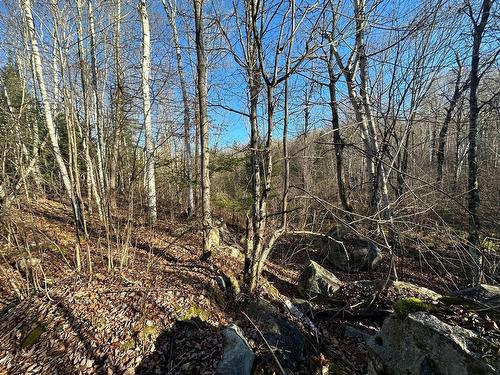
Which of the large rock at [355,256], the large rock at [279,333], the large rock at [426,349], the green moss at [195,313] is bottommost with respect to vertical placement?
the large rock at [355,256]

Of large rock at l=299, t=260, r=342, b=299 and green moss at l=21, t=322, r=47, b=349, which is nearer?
green moss at l=21, t=322, r=47, b=349

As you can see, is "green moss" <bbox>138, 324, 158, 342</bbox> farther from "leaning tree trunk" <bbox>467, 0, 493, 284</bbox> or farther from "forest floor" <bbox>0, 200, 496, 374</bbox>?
"leaning tree trunk" <bbox>467, 0, 493, 284</bbox>

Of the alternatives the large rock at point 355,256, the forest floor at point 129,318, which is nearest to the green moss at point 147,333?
the forest floor at point 129,318

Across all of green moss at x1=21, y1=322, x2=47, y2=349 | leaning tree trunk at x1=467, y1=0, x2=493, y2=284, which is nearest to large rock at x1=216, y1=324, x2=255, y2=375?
green moss at x1=21, y1=322, x2=47, y2=349

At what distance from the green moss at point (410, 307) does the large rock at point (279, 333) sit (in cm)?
134

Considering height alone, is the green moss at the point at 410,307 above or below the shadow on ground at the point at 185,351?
above

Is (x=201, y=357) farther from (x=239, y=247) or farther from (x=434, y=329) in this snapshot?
(x=239, y=247)

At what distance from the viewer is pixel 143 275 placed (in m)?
3.93

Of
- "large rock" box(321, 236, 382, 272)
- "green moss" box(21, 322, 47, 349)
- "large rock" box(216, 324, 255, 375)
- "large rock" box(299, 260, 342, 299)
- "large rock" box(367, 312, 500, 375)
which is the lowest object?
"large rock" box(321, 236, 382, 272)

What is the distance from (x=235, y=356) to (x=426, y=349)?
1773mm

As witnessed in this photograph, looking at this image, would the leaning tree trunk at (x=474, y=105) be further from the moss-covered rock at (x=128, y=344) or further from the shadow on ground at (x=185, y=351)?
the moss-covered rock at (x=128, y=344)

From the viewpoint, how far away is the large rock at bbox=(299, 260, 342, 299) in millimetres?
4855

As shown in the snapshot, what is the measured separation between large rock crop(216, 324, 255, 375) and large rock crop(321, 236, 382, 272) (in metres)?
4.27

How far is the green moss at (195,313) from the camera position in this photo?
3.25m
